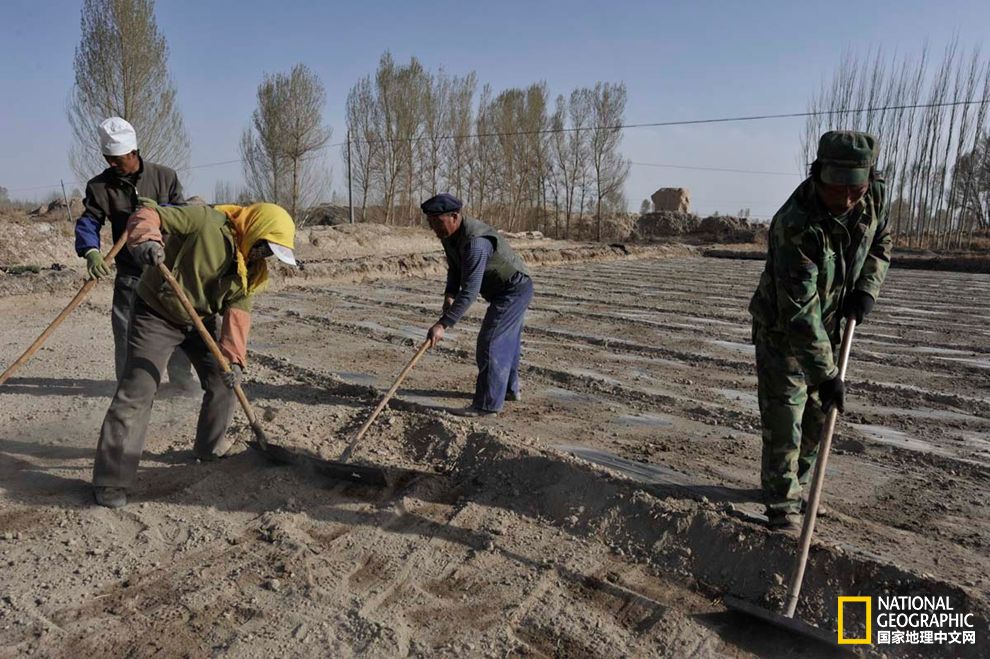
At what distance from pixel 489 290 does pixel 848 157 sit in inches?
93.4

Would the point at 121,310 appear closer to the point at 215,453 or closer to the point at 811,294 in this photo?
the point at 215,453

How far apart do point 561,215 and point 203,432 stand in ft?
113

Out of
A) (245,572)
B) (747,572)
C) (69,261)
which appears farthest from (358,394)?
(69,261)

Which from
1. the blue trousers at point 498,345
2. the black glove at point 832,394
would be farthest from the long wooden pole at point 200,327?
the black glove at point 832,394

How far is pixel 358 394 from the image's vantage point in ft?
15.6

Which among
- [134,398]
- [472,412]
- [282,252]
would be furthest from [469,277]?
[134,398]

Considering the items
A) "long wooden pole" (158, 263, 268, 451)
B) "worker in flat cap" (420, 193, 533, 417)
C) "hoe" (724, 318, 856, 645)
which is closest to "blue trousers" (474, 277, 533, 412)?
"worker in flat cap" (420, 193, 533, 417)

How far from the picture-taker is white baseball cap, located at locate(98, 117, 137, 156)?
3.54 metres

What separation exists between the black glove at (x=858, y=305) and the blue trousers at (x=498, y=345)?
2.01 m

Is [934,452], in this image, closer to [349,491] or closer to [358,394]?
[349,491]

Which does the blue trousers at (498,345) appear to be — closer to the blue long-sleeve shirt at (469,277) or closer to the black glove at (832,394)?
the blue long-sleeve shirt at (469,277)

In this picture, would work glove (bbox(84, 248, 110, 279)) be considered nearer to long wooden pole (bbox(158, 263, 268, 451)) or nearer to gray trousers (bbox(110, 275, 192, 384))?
long wooden pole (bbox(158, 263, 268, 451))

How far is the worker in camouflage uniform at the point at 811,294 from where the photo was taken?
8.36 feet

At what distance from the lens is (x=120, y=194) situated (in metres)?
3.94
